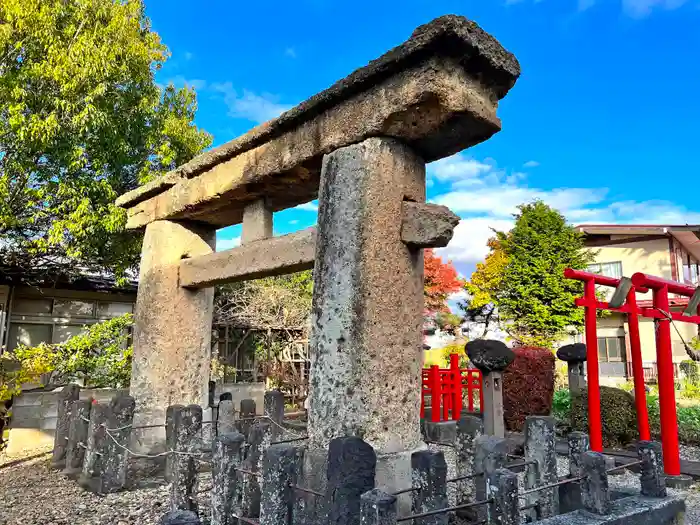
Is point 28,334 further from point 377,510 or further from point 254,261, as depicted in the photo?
point 377,510

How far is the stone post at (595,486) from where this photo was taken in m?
2.94

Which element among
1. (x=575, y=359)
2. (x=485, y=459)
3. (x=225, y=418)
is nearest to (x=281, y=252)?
(x=225, y=418)

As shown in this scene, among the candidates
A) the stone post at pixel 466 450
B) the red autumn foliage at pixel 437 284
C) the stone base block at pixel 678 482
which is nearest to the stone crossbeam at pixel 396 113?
the stone post at pixel 466 450

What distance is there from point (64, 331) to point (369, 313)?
9532 mm

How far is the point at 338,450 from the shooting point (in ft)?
7.62

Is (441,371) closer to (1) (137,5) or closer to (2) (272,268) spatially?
(2) (272,268)

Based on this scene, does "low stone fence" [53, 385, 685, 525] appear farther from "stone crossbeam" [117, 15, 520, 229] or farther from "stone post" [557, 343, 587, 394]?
"stone post" [557, 343, 587, 394]

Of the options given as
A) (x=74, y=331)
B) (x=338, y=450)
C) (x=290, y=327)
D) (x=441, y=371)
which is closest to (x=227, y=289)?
(x=290, y=327)

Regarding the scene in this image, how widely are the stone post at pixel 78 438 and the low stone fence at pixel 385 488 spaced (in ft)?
2.62

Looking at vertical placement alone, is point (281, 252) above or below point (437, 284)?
below

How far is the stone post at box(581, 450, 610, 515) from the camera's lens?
9.64 feet

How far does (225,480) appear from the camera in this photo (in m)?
3.04

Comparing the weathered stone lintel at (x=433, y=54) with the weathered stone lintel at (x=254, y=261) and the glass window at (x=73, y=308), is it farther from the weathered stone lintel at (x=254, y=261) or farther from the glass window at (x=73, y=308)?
the glass window at (x=73, y=308)

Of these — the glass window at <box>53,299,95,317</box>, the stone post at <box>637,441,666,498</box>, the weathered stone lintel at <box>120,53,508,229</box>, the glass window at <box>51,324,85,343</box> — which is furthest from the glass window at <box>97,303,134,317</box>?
the stone post at <box>637,441,666,498</box>
